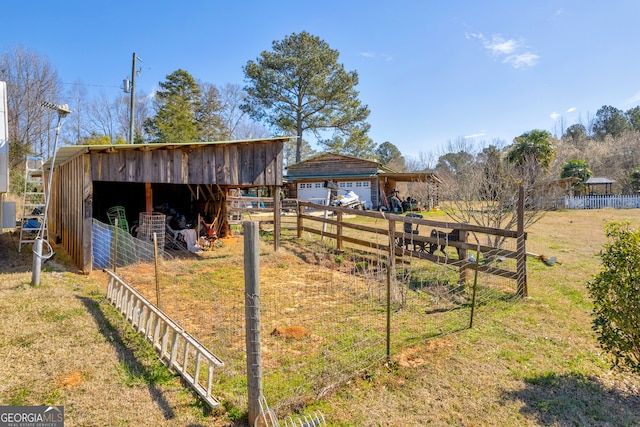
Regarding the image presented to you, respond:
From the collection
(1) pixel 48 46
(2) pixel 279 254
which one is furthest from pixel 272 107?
(2) pixel 279 254

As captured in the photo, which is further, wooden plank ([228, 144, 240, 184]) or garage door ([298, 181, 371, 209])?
garage door ([298, 181, 371, 209])

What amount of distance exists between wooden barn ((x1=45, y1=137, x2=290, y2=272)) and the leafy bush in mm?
7768

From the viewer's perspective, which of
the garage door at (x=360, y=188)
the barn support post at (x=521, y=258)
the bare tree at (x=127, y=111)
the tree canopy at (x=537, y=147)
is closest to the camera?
the barn support post at (x=521, y=258)

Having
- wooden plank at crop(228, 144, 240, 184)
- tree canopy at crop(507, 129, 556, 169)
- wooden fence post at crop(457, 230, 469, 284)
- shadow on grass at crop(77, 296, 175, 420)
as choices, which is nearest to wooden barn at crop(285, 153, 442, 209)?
tree canopy at crop(507, 129, 556, 169)

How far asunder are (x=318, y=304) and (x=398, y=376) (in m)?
2.43

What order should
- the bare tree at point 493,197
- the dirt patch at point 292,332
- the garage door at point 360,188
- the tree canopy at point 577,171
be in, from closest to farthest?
the dirt patch at point 292,332 < the bare tree at point 493,197 < the garage door at point 360,188 < the tree canopy at point 577,171

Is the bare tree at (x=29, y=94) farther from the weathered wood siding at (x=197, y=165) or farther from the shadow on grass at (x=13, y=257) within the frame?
the weathered wood siding at (x=197, y=165)

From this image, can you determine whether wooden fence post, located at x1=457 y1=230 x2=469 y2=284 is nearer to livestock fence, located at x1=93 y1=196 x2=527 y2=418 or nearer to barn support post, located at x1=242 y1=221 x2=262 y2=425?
livestock fence, located at x1=93 y1=196 x2=527 y2=418

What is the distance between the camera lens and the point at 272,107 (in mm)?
30031

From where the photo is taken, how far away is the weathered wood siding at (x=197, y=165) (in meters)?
8.00

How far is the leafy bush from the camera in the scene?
129 inches

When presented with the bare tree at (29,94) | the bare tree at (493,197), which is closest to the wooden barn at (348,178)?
the bare tree at (493,197)

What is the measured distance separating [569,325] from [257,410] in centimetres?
468

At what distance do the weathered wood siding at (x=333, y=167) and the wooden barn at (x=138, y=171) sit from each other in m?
14.9
